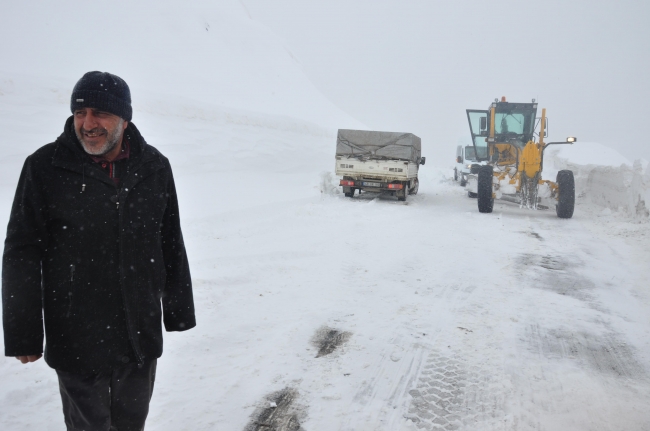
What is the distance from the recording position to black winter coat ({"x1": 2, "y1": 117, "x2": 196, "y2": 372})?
2051mm

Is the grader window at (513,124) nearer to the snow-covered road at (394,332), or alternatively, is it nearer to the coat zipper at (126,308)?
the snow-covered road at (394,332)

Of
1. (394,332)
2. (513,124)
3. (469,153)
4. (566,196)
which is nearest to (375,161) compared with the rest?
(513,124)

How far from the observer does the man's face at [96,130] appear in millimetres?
2162

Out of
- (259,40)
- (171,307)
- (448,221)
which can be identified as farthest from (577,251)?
(259,40)

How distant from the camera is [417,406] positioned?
11.1 ft

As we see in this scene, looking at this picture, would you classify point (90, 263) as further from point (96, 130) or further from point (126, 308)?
point (96, 130)

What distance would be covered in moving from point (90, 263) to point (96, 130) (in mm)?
584

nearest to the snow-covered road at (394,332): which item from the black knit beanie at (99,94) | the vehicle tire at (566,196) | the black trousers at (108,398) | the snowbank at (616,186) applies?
the black trousers at (108,398)

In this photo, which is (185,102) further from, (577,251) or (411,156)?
(577,251)

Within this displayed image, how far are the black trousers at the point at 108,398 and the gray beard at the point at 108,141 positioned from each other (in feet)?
3.18

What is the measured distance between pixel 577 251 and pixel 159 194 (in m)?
8.41

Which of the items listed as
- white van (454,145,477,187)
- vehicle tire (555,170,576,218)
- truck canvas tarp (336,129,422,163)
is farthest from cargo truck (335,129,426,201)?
white van (454,145,477,187)

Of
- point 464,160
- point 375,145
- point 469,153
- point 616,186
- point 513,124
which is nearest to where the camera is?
point 616,186

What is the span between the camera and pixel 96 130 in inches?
85.5
